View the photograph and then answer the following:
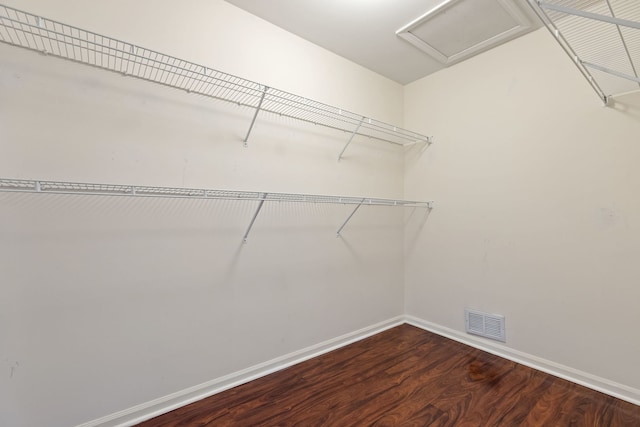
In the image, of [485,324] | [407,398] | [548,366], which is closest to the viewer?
[407,398]

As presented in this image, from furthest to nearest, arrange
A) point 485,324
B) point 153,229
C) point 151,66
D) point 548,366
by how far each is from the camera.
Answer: point 485,324
point 548,366
point 153,229
point 151,66

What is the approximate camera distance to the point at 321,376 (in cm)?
184

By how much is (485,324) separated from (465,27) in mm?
2195

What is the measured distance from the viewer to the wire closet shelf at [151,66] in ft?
3.87

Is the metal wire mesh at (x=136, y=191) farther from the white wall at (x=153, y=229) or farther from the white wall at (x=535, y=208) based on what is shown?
the white wall at (x=535, y=208)

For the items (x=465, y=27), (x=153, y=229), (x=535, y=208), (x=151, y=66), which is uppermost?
(x=465, y=27)

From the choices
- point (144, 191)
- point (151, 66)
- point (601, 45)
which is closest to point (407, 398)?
point (144, 191)

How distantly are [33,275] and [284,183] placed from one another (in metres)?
1.34

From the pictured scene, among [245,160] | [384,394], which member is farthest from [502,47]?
[384,394]

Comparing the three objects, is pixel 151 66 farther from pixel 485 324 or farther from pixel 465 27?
pixel 485 324

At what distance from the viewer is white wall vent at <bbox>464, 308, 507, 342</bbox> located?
6.94ft

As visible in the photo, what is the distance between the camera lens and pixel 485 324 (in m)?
2.19

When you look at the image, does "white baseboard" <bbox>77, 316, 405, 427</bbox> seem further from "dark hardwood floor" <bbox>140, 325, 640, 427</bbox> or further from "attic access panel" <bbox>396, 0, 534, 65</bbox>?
"attic access panel" <bbox>396, 0, 534, 65</bbox>

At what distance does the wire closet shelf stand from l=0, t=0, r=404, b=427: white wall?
5cm
